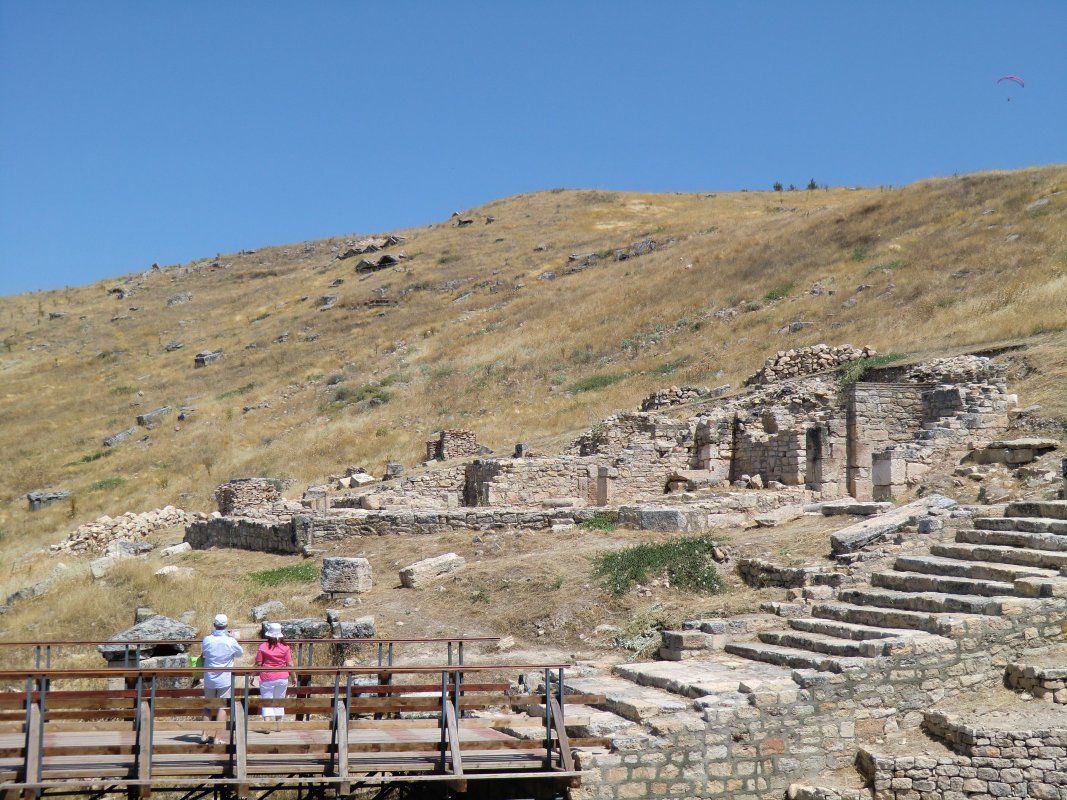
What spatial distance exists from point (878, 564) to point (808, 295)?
2651 cm

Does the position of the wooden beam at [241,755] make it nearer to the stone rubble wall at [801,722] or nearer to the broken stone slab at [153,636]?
the stone rubble wall at [801,722]

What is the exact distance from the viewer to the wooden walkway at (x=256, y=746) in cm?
768

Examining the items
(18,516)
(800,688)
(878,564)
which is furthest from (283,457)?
(800,688)

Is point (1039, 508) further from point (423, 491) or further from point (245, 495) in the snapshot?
point (245, 495)

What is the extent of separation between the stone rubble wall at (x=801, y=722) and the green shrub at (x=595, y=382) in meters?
25.0

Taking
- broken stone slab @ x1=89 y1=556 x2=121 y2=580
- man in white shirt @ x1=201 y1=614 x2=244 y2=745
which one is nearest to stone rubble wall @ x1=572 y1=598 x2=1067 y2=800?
man in white shirt @ x1=201 y1=614 x2=244 y2=745

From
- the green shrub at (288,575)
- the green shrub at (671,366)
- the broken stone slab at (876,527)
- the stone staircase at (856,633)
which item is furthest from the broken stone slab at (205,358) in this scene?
the stone staircase at (856,633)

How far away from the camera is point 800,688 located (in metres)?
9.31

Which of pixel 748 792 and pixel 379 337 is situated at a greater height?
pixel 379 337

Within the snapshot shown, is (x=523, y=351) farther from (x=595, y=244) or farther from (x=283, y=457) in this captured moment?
(x=595, y=244)

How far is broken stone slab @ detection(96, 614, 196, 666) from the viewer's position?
12.3m

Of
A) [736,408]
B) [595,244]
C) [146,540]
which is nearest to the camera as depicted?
[736,408]

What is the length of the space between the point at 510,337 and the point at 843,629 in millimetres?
34517

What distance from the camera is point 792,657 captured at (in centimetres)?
1024
